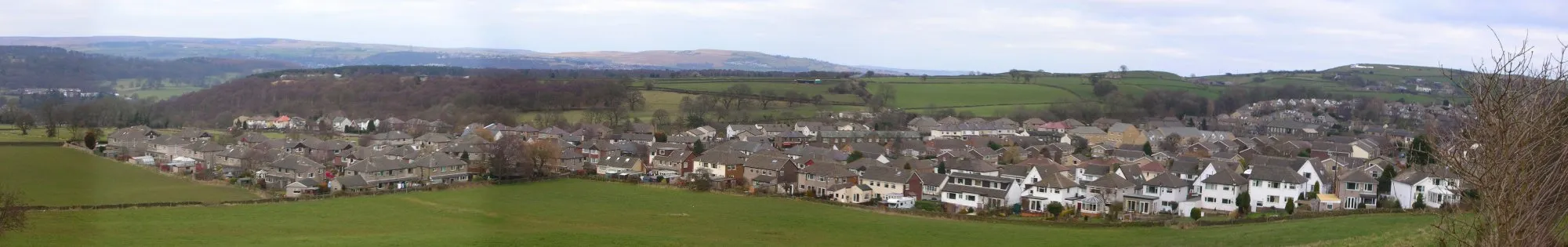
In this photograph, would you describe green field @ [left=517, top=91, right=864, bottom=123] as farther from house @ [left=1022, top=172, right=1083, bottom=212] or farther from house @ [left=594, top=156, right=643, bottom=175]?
house @ [left=1022, top=172, right=1083, bottom=212]

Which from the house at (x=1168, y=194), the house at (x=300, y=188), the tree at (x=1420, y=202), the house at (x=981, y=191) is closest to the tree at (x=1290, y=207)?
the house at (x=1168, y=194)

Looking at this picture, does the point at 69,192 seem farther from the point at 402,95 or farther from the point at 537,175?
the point at 402,95

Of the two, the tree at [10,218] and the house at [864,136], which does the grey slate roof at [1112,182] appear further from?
the tree at [10,218]

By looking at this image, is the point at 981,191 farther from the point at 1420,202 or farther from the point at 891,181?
the point at 1420,202

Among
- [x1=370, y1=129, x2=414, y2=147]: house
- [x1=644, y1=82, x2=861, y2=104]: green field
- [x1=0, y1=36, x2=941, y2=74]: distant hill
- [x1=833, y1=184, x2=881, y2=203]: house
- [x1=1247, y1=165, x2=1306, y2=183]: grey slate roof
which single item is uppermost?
[x1=0, y1=36, x2=941, y2=74]: distant hill

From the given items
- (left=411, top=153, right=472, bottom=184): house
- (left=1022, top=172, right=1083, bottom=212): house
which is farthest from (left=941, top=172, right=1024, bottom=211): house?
(left=411, top=153, right=472, bottom=184): house

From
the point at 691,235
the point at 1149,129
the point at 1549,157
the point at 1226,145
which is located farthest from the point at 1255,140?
the point at 1549,157
